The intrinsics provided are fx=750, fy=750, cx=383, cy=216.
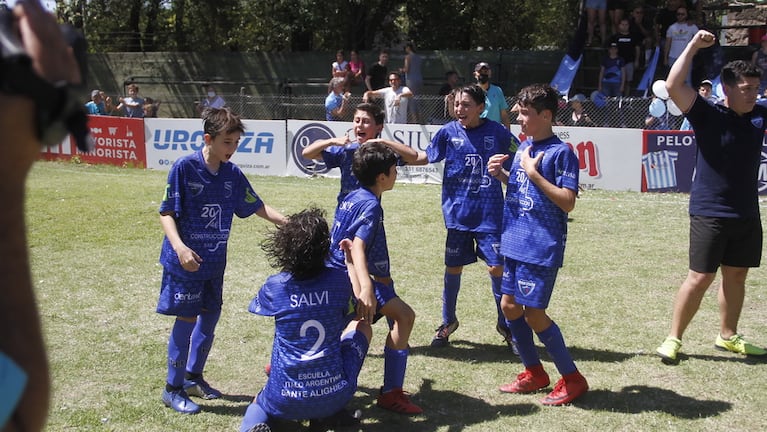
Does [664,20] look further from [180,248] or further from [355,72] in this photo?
[180,248]

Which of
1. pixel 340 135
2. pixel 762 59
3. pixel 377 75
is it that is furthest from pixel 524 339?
pixel 377 75

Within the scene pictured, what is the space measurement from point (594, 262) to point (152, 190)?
852 centimetres

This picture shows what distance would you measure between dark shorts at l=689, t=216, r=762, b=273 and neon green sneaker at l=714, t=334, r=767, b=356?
571 millimetres

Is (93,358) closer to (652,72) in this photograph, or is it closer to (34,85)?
(34,85)

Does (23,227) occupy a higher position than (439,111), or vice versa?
(439,111)

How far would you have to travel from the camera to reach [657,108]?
13.9m

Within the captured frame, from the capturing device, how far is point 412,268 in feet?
26.7

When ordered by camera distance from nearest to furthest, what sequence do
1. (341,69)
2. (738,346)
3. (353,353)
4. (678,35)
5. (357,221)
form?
(353,353), (357,221), (738,346), (678,35), (341,69)

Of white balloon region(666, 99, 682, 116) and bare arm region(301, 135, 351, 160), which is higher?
white balloon region(666, 99, 682, 116)

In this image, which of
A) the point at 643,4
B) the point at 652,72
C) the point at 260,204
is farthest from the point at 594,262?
the point at 643,4

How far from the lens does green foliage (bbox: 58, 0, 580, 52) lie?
79.8ft

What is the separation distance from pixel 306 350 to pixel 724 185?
314 centimetres

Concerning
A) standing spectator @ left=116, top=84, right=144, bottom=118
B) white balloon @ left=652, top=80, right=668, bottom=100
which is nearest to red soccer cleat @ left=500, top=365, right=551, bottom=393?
white balloon @ left=652, top=80, right=668, bottom=100

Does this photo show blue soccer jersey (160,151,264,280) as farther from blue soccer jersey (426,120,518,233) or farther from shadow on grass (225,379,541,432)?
blue soccer jersey (426,120,518,233)
